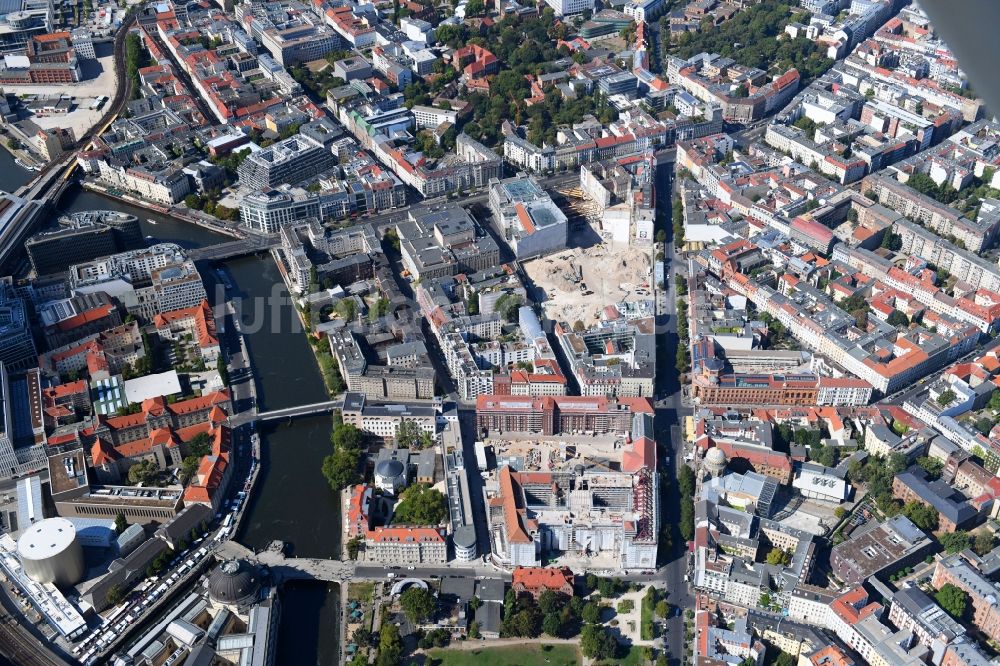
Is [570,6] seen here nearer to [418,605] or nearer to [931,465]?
[931,465]

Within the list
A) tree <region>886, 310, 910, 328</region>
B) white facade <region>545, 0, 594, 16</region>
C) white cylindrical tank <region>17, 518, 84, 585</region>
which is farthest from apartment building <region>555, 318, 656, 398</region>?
white facade <region>545, 0, 594, 16</region>

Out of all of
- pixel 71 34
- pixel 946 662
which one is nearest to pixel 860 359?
→ pixel 946 662

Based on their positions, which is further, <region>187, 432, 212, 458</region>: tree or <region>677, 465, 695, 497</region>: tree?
<region>187, 432, 212, 458</region>: tree

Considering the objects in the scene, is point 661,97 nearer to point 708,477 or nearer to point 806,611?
point 708,477

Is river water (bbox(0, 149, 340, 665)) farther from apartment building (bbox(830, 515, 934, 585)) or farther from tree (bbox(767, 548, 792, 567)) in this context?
apartment building (bbox(830, 515, 934, 585))

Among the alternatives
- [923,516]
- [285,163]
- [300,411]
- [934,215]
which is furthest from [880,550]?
[285,163]

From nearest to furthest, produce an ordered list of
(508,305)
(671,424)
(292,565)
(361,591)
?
(361,591)
(292,565)
(671,424)
(508,305)

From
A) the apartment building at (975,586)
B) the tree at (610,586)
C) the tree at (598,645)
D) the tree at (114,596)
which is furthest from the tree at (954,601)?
the tree at (114,596)

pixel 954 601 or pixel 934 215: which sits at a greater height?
pixel 934 215
